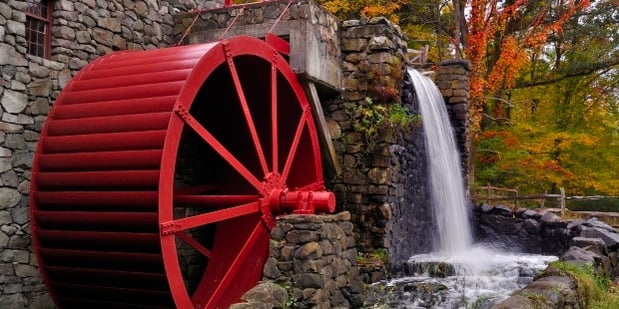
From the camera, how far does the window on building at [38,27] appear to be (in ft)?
21.1

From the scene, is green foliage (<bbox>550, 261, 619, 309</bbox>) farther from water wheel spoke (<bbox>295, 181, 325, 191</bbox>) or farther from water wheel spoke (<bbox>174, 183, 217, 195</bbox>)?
water wheel spoke (<bbox>174, 183, 217, 195</bbox>)

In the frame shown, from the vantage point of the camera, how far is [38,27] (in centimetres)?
652

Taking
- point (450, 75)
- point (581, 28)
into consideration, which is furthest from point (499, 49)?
point (450, 75)

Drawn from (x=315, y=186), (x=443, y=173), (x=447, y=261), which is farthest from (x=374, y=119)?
(x=443, y=173)

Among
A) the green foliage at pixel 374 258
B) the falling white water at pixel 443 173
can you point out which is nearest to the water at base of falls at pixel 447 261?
the falling white water at pixel 443 173

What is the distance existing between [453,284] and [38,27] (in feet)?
A: 18.5

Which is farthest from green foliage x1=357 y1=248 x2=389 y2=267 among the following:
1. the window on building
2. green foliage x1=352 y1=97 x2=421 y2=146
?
the window on building

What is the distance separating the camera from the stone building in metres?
6.00

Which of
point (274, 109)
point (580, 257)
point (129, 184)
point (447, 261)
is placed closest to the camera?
point (129, 184)

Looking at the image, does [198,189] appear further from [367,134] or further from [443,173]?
[443,173]

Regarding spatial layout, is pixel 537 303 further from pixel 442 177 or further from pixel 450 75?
pixel 450 75

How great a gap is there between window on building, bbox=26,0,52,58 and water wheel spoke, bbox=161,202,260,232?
8.25 feet

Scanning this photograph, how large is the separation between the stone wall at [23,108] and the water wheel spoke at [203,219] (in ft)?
5.68

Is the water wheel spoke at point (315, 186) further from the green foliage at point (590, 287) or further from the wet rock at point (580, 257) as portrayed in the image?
the wet rock at point (580, 257)
